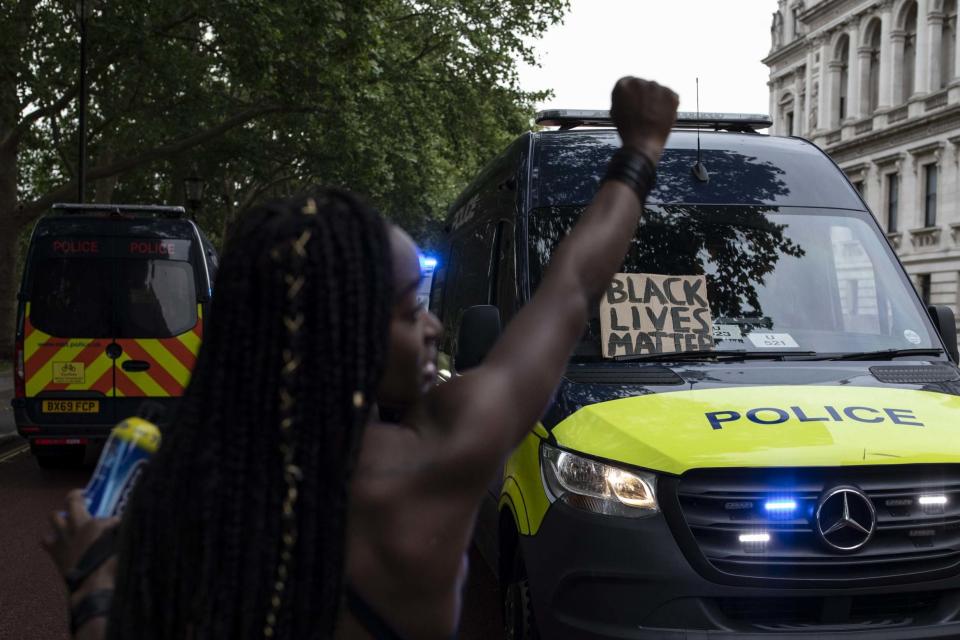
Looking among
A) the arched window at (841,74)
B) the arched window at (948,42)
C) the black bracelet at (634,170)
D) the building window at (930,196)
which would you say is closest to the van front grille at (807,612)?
the black bracelet at (634,170)

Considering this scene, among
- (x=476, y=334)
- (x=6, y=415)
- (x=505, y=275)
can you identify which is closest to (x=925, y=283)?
(x=6, y=415)

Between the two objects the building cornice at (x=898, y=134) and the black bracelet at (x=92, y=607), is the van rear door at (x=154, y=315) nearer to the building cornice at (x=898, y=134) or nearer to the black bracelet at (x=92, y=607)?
the black bracelet at (x=92, y=607)

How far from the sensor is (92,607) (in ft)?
4.46

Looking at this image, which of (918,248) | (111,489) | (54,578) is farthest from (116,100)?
(918,248)

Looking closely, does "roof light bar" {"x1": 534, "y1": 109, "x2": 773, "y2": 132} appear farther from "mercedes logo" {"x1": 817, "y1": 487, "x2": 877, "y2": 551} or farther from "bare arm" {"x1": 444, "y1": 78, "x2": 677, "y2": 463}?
"bare arm" {"x1": 444, "y1": 78, "x2": 677, "y2": 463}

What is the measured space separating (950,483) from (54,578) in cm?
498

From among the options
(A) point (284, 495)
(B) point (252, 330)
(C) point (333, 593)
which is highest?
(B) point (252, 330)

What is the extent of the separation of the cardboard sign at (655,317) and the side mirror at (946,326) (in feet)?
3.52

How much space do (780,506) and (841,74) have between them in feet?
165

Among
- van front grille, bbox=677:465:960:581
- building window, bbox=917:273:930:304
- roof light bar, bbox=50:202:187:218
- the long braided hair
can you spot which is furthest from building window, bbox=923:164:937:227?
the long braided hair

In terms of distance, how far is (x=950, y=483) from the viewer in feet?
11.9

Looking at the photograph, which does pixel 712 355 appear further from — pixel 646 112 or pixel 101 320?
pixel 101 320

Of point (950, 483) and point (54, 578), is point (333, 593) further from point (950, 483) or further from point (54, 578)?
point (54, 578)

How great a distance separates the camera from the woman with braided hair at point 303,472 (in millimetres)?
1251
